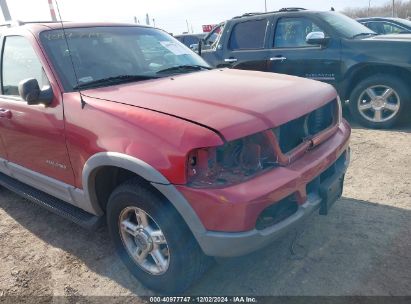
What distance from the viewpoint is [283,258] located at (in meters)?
2.91

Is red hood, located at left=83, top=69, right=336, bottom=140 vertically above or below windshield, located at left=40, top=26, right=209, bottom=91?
below

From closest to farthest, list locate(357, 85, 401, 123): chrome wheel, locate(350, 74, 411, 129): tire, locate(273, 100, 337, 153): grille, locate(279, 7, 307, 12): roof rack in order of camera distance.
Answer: locate(273, 100, 337, 153): grille
locate(350, 74, 411, 129): tire
locate(357, 85, 401, 123): chrome wheel
locate(279, 7, 307, 12): roof rack

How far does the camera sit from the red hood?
7.24 ft

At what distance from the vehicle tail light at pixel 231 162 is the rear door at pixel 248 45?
15.2ft

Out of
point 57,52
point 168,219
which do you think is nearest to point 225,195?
point 168,219

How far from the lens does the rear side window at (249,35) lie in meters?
6.71

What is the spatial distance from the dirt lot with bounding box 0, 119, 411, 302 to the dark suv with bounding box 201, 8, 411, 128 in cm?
210

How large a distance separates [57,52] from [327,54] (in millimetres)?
4400

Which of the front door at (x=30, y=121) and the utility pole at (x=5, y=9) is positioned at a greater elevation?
the utility pole at (x=5, y=9)

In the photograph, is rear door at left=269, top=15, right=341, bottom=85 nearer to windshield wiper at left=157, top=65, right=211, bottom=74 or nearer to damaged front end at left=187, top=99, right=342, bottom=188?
windshield wiper at left=157, top=65, right=211, bottom=74

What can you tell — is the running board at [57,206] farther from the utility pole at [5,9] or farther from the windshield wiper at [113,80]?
the utility pole at [5,9]

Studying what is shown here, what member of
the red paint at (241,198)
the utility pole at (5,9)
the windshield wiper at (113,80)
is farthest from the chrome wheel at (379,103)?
the utility pole at (5,9)

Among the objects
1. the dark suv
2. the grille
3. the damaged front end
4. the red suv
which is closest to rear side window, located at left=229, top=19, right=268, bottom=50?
the dark suv

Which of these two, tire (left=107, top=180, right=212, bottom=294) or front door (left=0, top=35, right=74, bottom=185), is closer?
tire (left=107, top=180, right=212, bottom=294)
